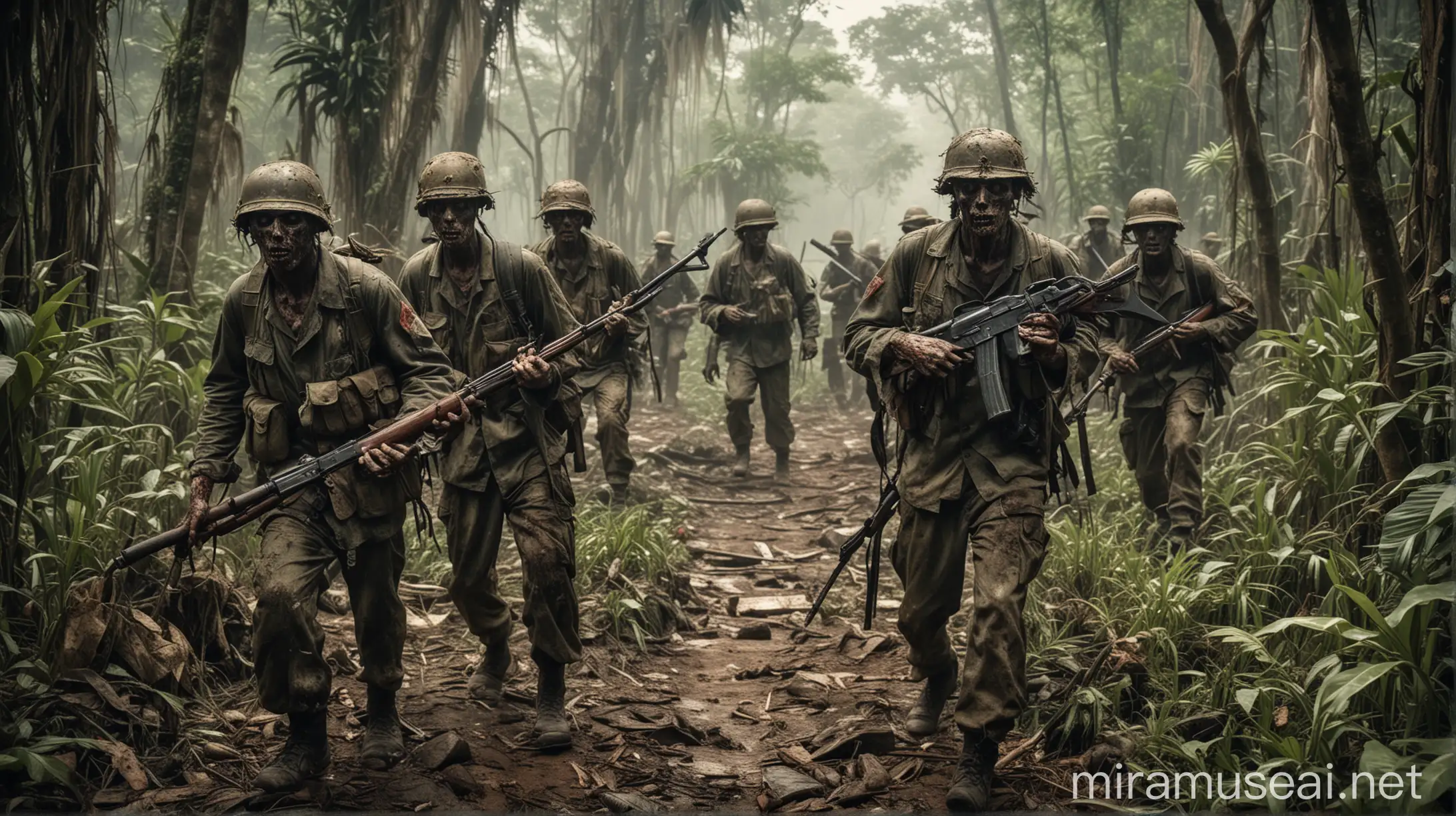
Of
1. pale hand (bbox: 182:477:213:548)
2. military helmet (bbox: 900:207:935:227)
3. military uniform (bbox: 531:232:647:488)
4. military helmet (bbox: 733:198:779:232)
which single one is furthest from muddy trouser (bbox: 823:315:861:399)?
pale hand (bbox: 182:477:213:548)

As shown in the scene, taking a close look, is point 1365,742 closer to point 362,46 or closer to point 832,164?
point 362,46

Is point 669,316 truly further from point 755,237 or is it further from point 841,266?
point 755,237

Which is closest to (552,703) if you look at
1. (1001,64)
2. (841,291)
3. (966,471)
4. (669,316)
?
(966,471)

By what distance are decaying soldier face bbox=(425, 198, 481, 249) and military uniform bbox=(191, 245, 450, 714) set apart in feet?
2.02

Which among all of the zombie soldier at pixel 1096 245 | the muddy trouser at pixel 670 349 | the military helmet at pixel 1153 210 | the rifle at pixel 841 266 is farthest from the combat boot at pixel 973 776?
the rifle at pixel 841 266

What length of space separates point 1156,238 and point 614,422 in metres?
3.89

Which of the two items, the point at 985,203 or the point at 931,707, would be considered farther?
the point at 931,707

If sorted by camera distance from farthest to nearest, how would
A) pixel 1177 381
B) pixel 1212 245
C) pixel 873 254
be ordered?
1. pixel 873 254
2. pixel 1212 245
3. pixel 1177 381

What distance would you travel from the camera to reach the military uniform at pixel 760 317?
10508 millimetres

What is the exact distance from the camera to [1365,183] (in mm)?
4688

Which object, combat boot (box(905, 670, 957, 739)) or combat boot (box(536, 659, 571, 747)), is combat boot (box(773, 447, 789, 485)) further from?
combat boot (box(536, 659, 571, 747))

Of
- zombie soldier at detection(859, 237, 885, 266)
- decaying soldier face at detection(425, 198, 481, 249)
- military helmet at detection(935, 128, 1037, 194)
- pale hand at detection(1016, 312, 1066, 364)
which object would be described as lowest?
pale hand at detection(1016, 312, 1066, 364)

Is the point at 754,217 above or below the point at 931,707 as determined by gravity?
above

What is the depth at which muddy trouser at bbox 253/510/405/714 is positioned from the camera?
13.2 feet
